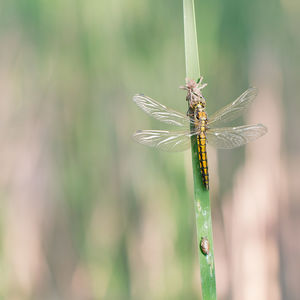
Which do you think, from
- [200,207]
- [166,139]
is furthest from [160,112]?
[200,207]

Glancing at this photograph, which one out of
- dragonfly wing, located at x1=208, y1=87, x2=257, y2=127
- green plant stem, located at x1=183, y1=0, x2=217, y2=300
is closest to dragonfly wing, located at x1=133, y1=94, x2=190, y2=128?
dragonfly wing, located at x1=208, y1=87, x2=257, y2=127

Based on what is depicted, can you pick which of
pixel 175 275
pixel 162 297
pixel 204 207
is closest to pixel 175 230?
pixel 175 275

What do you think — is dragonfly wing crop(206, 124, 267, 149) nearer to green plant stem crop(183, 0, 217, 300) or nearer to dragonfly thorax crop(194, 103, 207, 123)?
dragonfly thorax crop(194, 103, 207, 123)

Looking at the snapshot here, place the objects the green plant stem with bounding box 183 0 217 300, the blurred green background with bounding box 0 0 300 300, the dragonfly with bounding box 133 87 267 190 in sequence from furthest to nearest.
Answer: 1. the blurred green background with bounding box 0 0 300 300
2. the dragonfly with bounding box 133 87 267 190
3. the green plant stem with bounding box 183 0 217 300

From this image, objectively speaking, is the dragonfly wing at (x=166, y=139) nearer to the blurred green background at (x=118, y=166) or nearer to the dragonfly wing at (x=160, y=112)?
the dragonfly wing at (x=160, y=112)

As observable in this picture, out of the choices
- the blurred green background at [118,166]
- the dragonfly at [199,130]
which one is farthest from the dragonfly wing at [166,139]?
the blurred green background at [118,166]

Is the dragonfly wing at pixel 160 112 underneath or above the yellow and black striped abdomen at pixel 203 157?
above

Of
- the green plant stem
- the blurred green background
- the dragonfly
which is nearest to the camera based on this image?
the green plant stem
